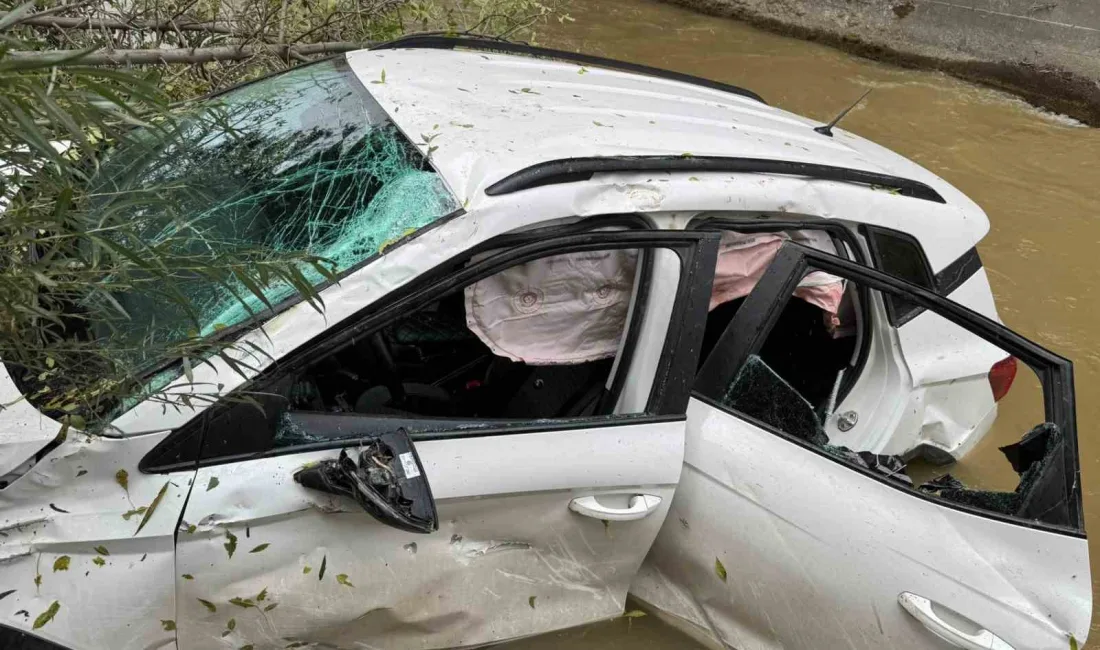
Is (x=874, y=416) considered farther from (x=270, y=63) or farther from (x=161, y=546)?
(x=270, y=63)

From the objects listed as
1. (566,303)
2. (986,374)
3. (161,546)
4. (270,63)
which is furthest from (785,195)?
(270,63)

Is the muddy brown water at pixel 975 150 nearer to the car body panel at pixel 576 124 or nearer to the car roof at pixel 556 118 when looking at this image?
the car body panel at pixel 576 124

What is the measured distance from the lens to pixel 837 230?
2.90m

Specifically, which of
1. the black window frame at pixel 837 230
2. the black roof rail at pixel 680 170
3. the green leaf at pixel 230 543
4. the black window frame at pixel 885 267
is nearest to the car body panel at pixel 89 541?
the green leaf at pixel 230 543

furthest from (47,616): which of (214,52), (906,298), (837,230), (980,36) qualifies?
(980,36)

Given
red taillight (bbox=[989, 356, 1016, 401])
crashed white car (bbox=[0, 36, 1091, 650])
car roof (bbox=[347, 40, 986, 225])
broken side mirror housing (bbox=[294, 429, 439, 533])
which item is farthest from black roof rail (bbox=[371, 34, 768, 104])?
broken side mirror housing (bbox=[294, 429, 439, 533])

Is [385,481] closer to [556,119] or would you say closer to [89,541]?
[89,541]

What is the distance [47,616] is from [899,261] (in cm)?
255

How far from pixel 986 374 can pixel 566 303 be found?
1.66 metres

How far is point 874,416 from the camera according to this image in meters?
3.19

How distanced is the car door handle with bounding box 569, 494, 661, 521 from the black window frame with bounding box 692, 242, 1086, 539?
0.32 meters

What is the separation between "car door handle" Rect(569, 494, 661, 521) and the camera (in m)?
2.42

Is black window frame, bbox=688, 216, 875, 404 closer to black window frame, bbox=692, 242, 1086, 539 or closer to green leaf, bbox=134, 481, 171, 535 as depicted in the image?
black window frame, bbox=692, 242, 1086, 539

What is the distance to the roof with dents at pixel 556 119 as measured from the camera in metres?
2.41
